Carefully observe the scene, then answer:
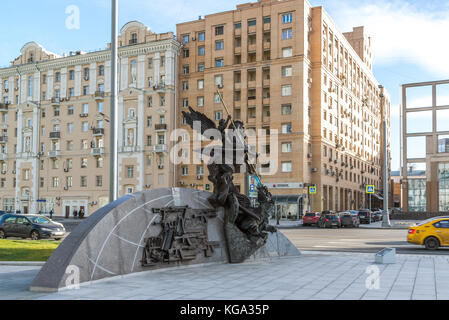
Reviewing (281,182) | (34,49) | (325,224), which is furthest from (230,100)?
(34,49)

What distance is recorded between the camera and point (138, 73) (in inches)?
2372

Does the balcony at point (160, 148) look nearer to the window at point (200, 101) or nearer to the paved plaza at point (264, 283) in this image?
the window at point (200, 101)

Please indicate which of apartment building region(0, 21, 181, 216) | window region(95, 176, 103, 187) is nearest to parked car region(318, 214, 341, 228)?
apartment building region(0, 21, 181, 216)

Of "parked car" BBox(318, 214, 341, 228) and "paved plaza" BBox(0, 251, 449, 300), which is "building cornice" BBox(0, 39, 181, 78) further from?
"paved plaza" BBox(0, 251, 449, 300)

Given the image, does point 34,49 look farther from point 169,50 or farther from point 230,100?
point 230,100

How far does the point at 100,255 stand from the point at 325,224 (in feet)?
103

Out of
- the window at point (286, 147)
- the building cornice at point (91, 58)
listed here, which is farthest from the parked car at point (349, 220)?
the building cornice at point (91, 58)

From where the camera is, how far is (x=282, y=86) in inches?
2116

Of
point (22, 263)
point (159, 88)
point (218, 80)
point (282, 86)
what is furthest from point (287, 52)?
point (22, 263)

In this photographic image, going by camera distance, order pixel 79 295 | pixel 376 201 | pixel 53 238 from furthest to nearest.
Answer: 1. pixel 376 201
2. pixel 53 238
3. pixel 79 295

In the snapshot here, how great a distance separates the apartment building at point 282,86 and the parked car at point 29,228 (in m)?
28.3

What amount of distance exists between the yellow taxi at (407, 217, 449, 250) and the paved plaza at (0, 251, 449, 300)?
6378 mm

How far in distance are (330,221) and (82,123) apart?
39.2 metres

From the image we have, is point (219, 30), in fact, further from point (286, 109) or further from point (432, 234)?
point (432, 234)
